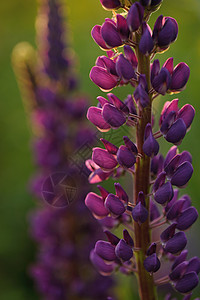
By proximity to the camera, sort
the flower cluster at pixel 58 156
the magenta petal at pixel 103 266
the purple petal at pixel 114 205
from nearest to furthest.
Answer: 1. the purple petal at pixel 114 205
2. the magenta petal at pixel 103 266
3. the flower cluster at pixel 58 156

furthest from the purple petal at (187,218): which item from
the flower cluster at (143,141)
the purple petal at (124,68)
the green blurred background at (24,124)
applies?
the green blurred background at (24,124)

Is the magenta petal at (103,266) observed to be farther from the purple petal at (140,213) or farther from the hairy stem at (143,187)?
the purple petal at (140,213)

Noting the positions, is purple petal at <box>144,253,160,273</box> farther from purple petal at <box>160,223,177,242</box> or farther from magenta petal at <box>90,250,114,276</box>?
magenta petal at <box>90,250,114,276</box>

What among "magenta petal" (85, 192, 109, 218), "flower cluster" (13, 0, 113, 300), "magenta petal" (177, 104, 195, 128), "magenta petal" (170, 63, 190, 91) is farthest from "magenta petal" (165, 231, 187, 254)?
"flower cluster" (13, 0, 113, 300)

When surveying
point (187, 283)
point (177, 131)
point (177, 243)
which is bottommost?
point (187, 283)

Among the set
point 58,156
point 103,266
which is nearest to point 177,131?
point 103,266

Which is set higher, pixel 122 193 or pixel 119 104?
pixel 119 104

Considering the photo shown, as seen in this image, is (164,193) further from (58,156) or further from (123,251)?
(58,156)
